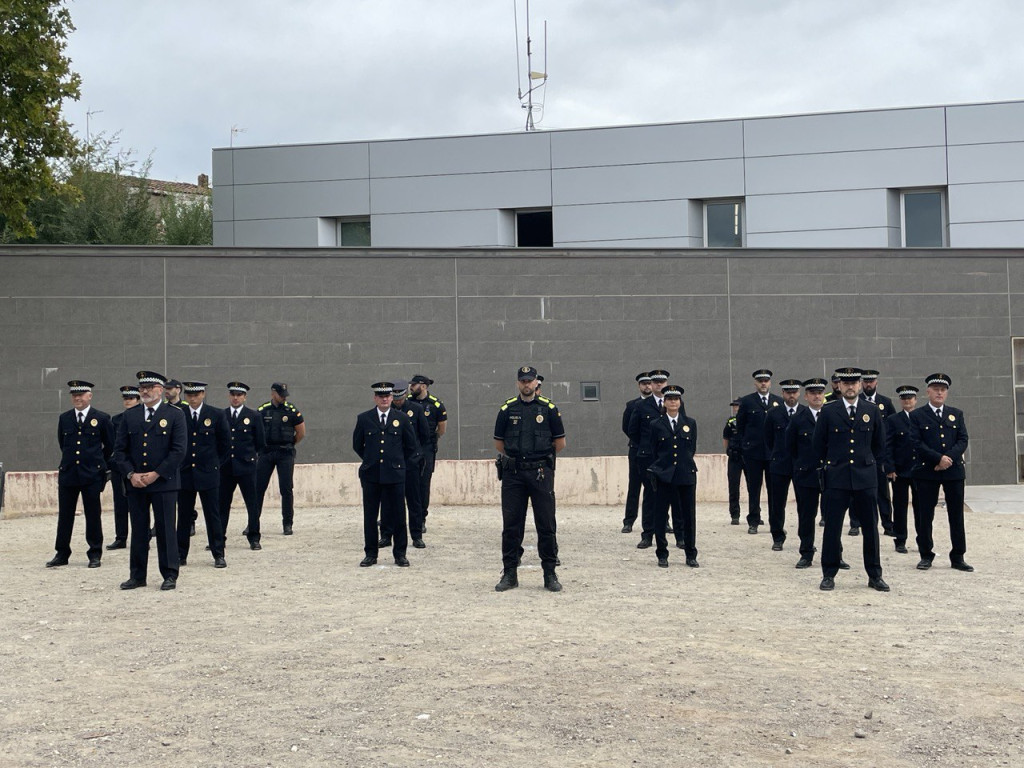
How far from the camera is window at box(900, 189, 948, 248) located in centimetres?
2792

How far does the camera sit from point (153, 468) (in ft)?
36.0

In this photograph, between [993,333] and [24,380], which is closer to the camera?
[24,380]

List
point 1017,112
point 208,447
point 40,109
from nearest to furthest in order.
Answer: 1. point 208,447
2. point 40,109
3. point 1017,112

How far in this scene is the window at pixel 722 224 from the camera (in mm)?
28734

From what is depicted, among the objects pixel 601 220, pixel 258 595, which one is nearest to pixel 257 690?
pixel 258 595

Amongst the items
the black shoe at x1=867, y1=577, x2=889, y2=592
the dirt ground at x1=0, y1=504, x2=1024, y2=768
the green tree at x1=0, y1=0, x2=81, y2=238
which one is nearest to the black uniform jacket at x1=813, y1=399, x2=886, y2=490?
the black shoe at x1=867, y1=577, x2=889, y2=592

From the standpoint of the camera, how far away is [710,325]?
21328 mm

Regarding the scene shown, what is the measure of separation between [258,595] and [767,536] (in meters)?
6.93

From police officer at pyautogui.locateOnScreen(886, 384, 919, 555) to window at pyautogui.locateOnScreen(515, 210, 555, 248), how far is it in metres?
16.9

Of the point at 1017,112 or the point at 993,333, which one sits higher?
the point at 1017,112

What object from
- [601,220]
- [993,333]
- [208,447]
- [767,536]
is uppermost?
[601,220]

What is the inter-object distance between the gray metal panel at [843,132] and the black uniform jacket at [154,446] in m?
19.9

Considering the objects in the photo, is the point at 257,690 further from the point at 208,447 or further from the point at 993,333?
the point at 993,333

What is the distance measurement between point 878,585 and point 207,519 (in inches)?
262
